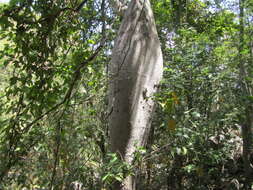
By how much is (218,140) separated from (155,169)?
1.00 meters

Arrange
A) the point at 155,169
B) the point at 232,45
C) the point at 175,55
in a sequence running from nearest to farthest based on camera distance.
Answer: the point at 155,169
the point at 175,55
the point at 232,45

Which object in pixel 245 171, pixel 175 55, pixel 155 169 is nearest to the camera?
pixel 155 169

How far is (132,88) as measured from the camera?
2.24 m

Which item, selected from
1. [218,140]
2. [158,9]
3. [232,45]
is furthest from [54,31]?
[158,9]

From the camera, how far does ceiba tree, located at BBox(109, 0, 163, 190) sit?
2.23 m

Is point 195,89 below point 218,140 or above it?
above

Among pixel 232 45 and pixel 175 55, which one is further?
pixel 232 45

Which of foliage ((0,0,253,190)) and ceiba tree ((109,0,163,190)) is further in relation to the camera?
ceiba tree ((109,0,163,190))

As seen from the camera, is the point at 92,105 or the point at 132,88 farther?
the point at 92,105

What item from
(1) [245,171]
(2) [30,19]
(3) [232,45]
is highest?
(3) [232,45]

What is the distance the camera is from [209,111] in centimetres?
370

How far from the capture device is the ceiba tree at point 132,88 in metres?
2.23

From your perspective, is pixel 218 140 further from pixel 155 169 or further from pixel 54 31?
pixel 54 31

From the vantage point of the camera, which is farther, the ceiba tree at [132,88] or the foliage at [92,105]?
the ceiba tree at [132,88]
